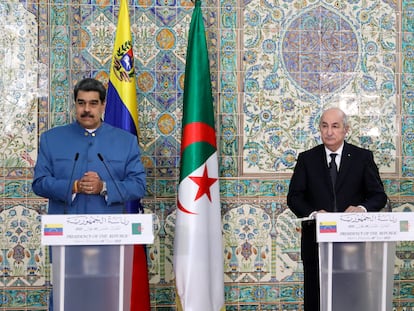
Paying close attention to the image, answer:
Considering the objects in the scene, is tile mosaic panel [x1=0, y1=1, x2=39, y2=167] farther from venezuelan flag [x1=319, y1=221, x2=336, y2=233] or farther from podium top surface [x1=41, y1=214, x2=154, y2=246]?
venezuelan flag [x1=319, y1=221, x2=336, y2=233]

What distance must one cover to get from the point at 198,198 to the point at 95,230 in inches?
69.1

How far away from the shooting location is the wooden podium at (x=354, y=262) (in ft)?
10.6

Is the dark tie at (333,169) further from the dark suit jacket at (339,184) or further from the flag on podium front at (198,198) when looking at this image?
the flag on podium front at (198,198)

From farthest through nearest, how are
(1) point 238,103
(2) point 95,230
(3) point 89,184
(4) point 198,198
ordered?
(1) point 238,103 < (4) point 198,198 < (3) point 89,184 < (2) point 95,230

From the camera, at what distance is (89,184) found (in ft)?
11.6

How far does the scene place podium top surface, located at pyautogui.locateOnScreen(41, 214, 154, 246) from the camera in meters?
3.04

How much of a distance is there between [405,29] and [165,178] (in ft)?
6.91

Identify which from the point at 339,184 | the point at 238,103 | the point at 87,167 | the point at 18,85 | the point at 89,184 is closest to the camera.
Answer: the point at 89,184

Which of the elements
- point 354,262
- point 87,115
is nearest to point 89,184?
point 87,115

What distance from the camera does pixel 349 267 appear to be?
3.25m

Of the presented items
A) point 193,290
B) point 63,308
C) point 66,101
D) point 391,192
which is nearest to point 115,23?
point 66,101

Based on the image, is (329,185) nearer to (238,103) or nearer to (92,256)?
(238,103)

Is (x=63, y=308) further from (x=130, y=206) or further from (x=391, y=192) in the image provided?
(x=391, y=192)

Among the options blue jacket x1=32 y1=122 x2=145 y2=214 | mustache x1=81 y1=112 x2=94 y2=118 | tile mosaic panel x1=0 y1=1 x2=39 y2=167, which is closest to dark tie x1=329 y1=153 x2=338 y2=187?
blue jacket x1=32 y1=122 x2=145 y2=214
